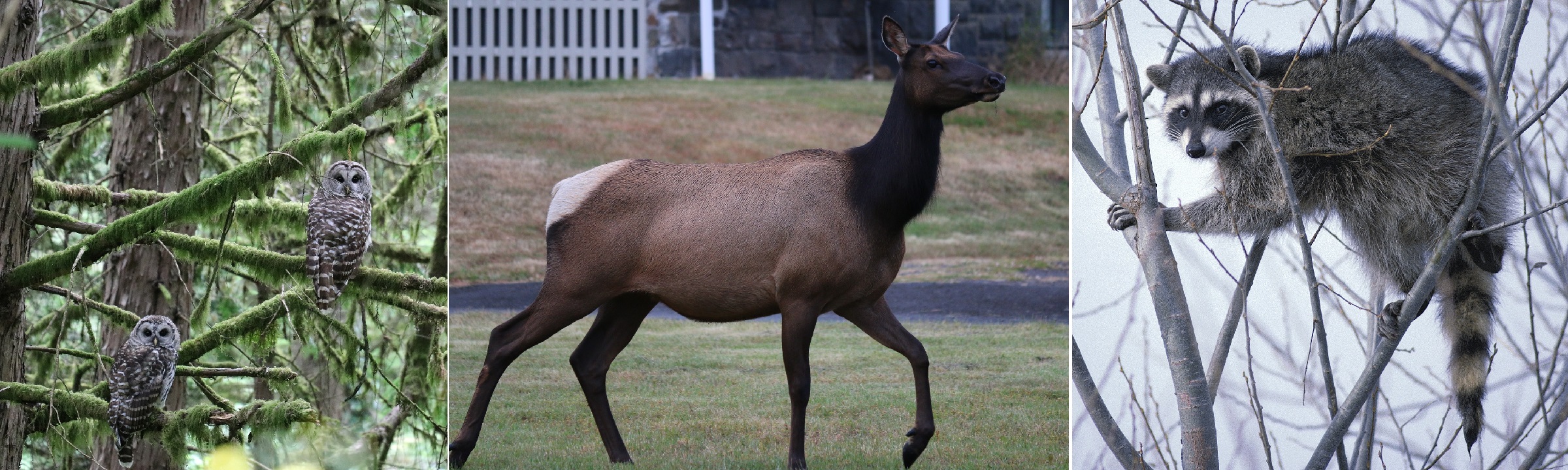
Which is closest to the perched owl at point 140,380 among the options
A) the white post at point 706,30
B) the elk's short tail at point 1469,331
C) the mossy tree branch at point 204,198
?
the mossy tree branch at point 204,198

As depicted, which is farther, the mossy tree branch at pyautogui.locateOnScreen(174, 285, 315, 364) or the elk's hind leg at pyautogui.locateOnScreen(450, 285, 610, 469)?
the elk's hind leg at pyautogui.locateOnScreen(450, 285, 610, 469)

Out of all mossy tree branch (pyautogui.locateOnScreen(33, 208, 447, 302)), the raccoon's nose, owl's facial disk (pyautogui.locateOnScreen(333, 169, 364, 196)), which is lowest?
mossy tree branch (pyautogui.locateOnScreen(33, 208, 447, 302))

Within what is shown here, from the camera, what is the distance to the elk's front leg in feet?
10.5

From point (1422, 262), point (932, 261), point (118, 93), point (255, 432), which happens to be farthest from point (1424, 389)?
point (118, 93)

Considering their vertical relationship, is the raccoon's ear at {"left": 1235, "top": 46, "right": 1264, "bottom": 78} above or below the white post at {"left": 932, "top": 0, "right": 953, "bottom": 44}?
below

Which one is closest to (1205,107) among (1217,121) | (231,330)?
(1217,121)

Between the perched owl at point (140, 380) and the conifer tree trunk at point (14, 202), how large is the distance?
671 mm

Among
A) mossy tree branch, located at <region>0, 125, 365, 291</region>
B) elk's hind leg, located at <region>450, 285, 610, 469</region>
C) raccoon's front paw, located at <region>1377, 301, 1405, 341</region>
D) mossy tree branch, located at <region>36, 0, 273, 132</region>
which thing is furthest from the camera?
elk's hind leg, located at <region>450, 285, 610, 469</region>

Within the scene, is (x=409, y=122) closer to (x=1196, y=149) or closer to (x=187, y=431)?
(x=187, y=431)

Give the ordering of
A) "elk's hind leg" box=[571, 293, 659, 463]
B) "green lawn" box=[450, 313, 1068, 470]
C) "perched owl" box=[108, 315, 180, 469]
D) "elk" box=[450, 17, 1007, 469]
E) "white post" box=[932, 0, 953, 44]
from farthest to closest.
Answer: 1. "white post" box=[932, 0, 953, 44]
2. "green lawn" box=[450, 313, 1068, 470]
3. "elk's hind leg" box=[571, 293, 659, 463]
4. "elk" box=[450, 17, 1007, 469]
5. "perched owl" box=[108, 315, 180, 469]

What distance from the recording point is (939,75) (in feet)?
10.4

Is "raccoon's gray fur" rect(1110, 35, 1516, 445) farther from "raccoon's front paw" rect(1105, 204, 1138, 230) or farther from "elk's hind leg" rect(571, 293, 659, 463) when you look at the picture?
"elk's hind leg" rect(571, 293, 659, 463)

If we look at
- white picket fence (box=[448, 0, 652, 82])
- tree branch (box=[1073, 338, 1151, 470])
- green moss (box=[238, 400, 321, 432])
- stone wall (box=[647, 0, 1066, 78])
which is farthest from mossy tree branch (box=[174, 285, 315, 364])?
tree branch (box=[1073, 338, 1151, 470])

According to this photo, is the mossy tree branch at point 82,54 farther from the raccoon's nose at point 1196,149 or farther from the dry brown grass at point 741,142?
the raccoon's nose at point 1196,149
